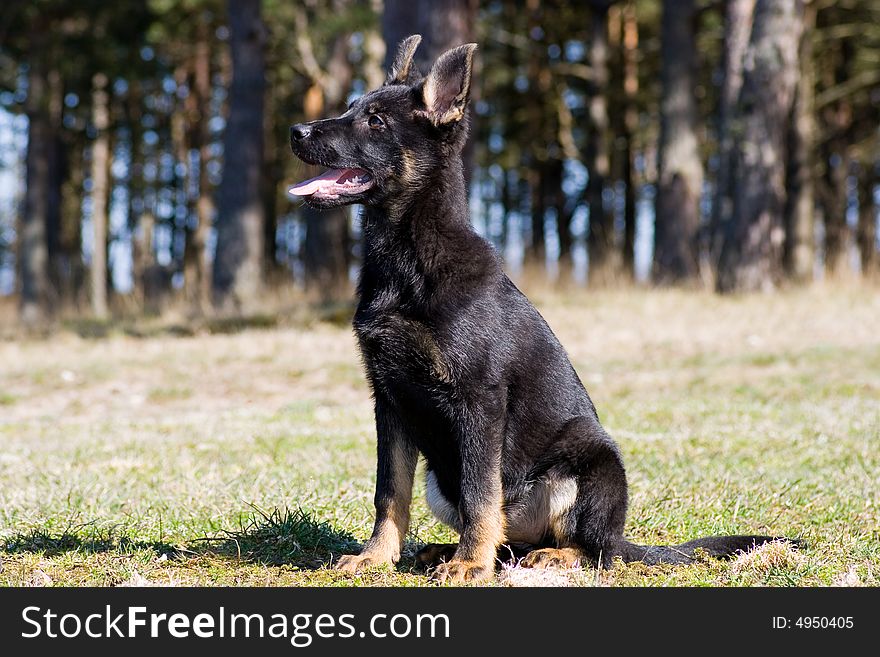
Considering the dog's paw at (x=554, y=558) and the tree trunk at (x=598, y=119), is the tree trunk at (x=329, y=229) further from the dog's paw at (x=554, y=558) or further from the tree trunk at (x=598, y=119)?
the dog's paw at (x=554, y=558)

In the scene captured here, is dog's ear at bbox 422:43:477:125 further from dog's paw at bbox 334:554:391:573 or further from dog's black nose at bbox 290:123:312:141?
dog's paw at bbox 334:554:391:573

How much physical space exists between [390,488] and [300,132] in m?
1.51

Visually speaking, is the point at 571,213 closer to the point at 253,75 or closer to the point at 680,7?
the point at 680,7

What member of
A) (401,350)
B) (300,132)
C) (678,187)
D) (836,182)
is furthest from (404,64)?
(836,182)

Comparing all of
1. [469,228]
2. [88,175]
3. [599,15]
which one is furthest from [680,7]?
[88,175]

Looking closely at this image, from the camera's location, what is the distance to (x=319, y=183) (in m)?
4.09

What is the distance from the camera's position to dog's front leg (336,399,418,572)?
13.3ft

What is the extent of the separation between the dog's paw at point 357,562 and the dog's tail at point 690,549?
0.98 m

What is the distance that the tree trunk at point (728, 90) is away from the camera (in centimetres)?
1602

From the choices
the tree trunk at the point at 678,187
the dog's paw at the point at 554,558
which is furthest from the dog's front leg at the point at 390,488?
the tree trunk at the point at 678,187

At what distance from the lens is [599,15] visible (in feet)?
78.0

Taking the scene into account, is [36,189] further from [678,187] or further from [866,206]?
[866,206]

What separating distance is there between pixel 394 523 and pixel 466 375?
0.74m
